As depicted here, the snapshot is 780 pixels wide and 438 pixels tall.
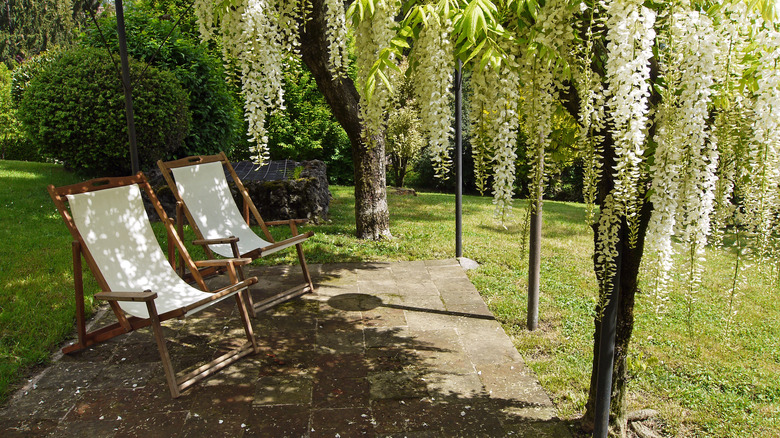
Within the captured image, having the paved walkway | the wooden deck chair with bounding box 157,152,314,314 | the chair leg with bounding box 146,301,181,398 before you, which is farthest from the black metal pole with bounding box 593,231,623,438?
the wooden deck chair with bounding box 157,152,314,314

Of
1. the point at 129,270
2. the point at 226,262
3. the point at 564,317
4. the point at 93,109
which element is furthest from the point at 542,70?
the point at 93,109

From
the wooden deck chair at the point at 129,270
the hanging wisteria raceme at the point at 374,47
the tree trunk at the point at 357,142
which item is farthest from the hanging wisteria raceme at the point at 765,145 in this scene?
the tree trunk at the point at 357,142

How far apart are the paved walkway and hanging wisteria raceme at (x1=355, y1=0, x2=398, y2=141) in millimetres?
1407

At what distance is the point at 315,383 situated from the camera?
9.78 ft

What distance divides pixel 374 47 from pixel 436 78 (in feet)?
1.00

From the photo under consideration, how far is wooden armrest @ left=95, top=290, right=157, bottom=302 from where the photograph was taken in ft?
9.00

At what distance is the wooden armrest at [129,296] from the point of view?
9.00 ft

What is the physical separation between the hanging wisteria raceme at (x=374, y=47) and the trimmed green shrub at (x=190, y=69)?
17.8 ft

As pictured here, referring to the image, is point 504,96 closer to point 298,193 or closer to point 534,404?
point 534,404

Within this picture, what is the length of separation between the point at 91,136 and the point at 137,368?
4.32 metres

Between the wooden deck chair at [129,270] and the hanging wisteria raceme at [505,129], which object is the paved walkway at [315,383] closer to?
the wooden deck chair at [129,270]

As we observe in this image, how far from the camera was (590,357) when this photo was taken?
3.27m

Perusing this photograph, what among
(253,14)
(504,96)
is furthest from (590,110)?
(253,14)

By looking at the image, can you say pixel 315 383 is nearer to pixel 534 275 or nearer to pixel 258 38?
pixel 534 275
